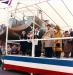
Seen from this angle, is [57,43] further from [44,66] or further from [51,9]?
[51,9]

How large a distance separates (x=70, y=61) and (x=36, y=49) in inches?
83.1

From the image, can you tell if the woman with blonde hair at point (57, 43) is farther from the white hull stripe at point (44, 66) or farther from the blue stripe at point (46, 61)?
the white hull stripe at point (44, 66)

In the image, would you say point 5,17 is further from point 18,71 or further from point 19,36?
point 18,71

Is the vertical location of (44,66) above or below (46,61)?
below

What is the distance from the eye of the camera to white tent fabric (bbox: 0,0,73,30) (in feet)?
41.1

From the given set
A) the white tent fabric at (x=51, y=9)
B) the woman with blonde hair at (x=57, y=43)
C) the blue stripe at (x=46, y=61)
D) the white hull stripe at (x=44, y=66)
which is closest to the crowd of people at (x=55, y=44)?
the woman with blonde hair at (x=57, y=43)

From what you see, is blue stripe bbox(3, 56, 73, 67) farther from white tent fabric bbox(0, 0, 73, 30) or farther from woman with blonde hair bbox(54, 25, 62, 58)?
white tent fabric bbox(0, 0, 73, 30)

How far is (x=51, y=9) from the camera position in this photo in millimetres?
13273

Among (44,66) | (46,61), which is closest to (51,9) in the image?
(46,61)

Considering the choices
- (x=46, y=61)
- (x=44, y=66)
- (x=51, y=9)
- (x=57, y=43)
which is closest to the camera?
(x=57, y=43)

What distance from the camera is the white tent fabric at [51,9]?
41.1 ft

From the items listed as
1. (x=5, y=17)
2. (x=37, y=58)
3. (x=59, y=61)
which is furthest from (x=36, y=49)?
(x=5, y=17)

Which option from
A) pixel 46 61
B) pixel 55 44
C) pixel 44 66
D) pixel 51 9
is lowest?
pixel 44 66

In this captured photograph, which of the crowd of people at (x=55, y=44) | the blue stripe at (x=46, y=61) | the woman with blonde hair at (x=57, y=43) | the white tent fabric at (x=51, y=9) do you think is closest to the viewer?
the blue stripe at (x=46, y=61)
